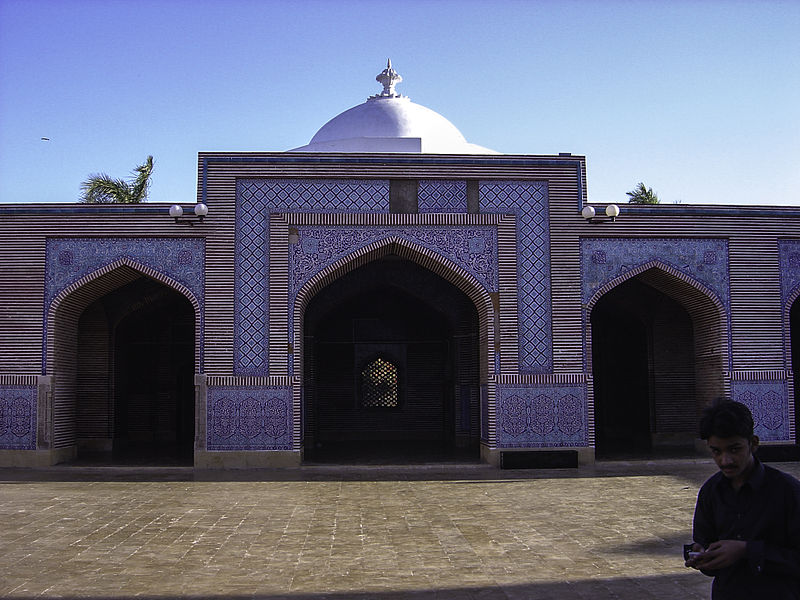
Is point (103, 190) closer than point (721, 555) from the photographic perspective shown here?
No

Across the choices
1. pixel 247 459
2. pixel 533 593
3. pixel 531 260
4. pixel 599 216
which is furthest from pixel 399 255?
pixel 533 593

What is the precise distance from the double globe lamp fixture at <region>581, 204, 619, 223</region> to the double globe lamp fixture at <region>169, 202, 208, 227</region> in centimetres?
545

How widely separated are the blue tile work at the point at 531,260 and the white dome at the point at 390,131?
176 inches

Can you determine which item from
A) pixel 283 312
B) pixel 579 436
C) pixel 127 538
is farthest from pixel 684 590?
pixel 283 312

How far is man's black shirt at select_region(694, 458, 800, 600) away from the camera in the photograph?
7.86 ft

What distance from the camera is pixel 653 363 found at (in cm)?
1424

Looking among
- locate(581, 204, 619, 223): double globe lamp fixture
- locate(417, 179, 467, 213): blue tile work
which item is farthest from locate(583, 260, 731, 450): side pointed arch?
locate(417, 179, 467, 213): blue tile work

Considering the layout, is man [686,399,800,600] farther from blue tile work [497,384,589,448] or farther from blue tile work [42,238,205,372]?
blue tile work [42,238,205,372]

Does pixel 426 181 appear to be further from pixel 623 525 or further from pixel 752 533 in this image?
pixel 752 533

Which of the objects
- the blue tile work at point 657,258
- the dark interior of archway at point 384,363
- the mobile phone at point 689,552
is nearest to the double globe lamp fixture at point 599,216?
the blue tile work at point 657,258

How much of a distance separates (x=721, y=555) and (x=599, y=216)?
9.86 meters

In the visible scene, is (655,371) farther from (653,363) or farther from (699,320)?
(699,320)

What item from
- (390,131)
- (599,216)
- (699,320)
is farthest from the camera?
(390,131)

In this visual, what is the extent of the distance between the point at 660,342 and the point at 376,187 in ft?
19.6
